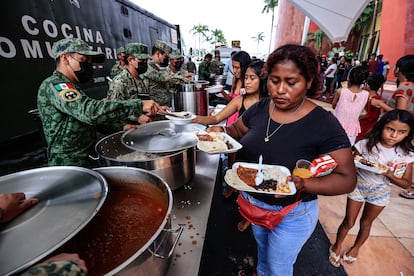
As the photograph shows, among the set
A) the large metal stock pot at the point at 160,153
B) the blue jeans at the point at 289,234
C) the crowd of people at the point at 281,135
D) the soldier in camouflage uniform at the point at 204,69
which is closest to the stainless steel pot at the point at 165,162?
the large metal stock pot at the point at 160,153

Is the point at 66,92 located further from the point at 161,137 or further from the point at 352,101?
the point at 352,101

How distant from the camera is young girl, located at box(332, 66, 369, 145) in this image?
2.69 metres

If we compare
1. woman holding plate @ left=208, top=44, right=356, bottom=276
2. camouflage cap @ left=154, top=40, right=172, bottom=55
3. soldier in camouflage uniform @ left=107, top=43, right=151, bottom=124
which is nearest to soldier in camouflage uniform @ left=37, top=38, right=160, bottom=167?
soldier in camouflage uniform @ left=107, top=43, right=151, bottom=124

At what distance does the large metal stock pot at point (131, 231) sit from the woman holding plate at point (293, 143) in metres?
0.57

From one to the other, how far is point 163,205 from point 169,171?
0.97 ft

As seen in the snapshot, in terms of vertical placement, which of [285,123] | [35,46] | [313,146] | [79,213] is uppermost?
[35,46]

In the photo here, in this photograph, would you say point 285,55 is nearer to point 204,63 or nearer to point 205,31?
point 204,63

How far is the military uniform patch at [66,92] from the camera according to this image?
4.42 ft

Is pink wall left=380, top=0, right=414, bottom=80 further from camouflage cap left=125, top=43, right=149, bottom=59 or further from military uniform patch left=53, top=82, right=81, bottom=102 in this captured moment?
military uniform patch left=53, top=82, right=81, bottom=102

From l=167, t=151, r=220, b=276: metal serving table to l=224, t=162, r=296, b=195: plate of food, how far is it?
0.42 meters

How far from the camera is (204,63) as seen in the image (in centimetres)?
711

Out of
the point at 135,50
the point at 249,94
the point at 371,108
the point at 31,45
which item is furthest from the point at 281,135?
the point at 31,45

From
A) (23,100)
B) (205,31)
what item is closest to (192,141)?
(23,100)

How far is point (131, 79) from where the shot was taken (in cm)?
269
